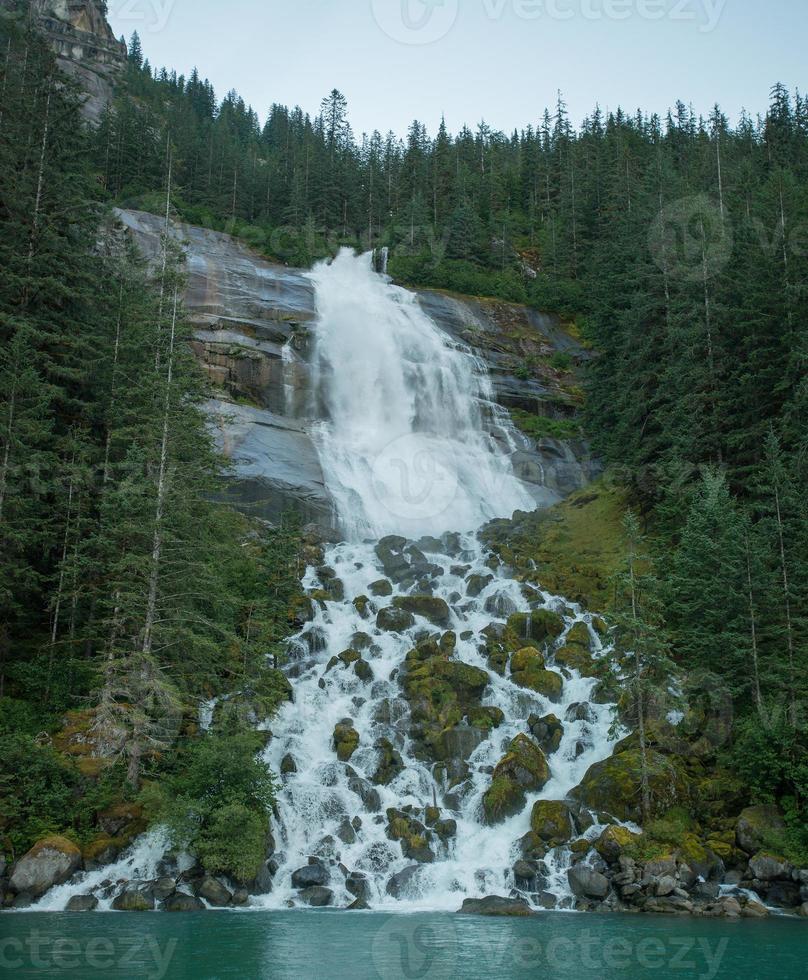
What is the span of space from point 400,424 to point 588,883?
36535 mm

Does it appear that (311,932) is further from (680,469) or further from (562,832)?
(680,469)

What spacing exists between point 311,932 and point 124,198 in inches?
2534

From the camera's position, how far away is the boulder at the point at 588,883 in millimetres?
20781

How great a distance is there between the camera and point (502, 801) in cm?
2416

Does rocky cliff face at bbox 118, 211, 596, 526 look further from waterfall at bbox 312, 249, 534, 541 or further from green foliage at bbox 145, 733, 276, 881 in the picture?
green foliage at bbox 145, 733, 276, 881

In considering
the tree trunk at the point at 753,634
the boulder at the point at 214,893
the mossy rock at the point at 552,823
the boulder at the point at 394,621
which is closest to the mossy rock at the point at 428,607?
the boulder at the point at 394,621

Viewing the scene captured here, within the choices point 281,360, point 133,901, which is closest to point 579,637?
point 133,901

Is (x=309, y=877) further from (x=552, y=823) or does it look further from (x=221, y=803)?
(x=552, y=823)

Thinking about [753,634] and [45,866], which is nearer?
[45,866]

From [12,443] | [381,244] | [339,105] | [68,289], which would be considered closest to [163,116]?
[339,105]

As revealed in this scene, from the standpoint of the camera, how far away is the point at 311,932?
708 inches

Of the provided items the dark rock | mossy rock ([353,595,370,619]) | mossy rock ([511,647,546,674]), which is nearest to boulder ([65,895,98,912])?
the dark rock

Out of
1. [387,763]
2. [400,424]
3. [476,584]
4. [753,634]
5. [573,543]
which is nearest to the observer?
[753,634]

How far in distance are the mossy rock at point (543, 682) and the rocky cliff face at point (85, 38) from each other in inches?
3851
